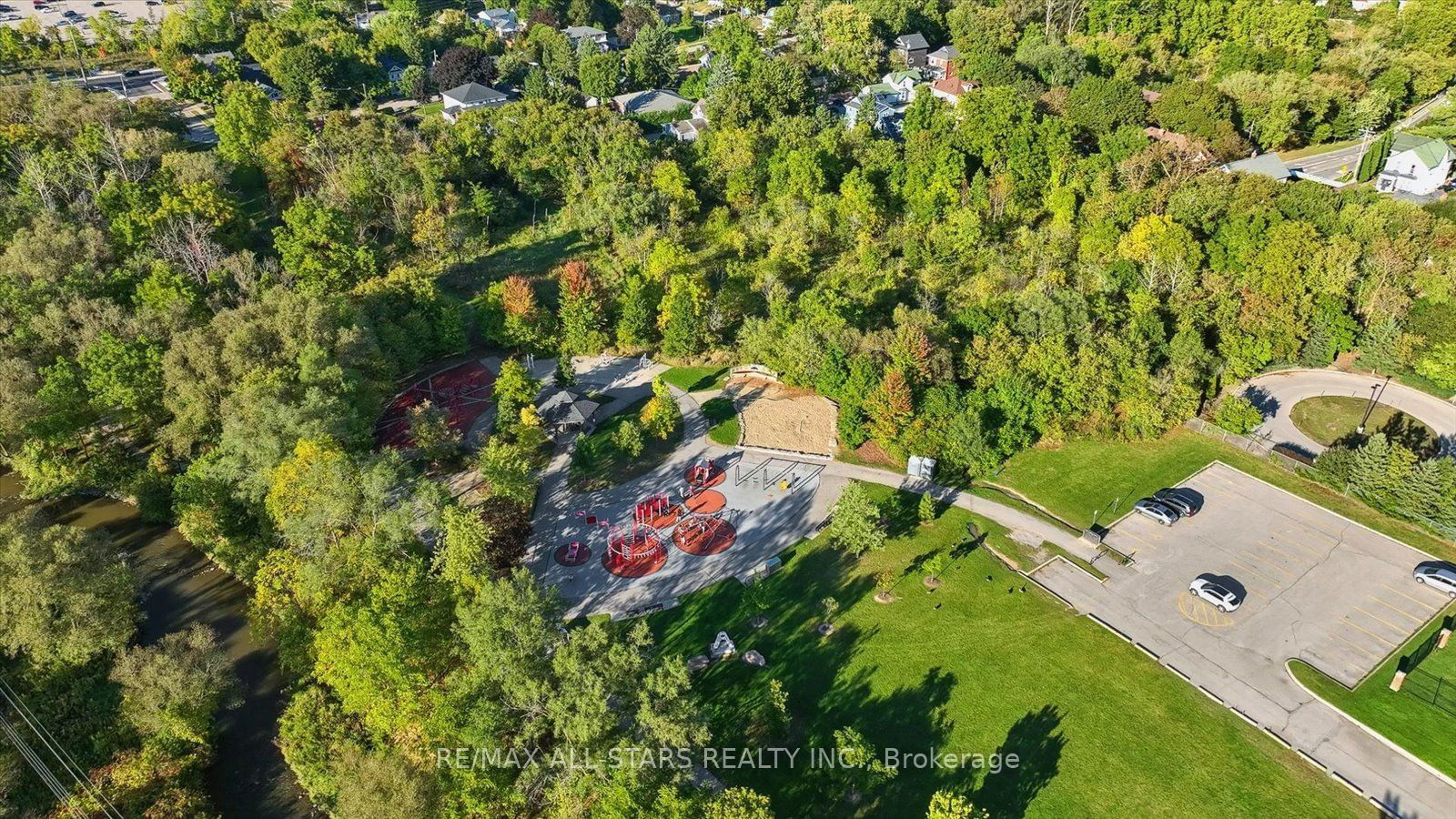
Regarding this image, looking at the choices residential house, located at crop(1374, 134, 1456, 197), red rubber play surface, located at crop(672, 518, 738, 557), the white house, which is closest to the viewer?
red rubber play surface, located at crop(672, 518, 738, 557)

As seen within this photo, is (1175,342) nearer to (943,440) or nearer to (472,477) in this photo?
(943,440)

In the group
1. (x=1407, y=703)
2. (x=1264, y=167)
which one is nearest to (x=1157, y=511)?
(x=1407, y=703)

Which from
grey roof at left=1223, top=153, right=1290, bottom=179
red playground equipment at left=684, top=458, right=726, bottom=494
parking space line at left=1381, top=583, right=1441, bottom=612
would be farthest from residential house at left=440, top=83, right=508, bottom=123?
parking space line at left=1381, top=583, right=1441, bottom=612

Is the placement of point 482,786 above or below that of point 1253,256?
below

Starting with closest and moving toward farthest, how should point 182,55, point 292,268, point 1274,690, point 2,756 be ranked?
point 2,756
point 1274,690
point 292,268
point 182,55

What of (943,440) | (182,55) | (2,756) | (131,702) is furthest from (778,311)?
(182,55)

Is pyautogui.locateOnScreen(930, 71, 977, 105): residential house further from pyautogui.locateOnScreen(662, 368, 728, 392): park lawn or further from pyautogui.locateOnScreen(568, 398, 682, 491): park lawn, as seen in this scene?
pyautogui.locateOnScreen(568, 398, 682, 491): park lawn
